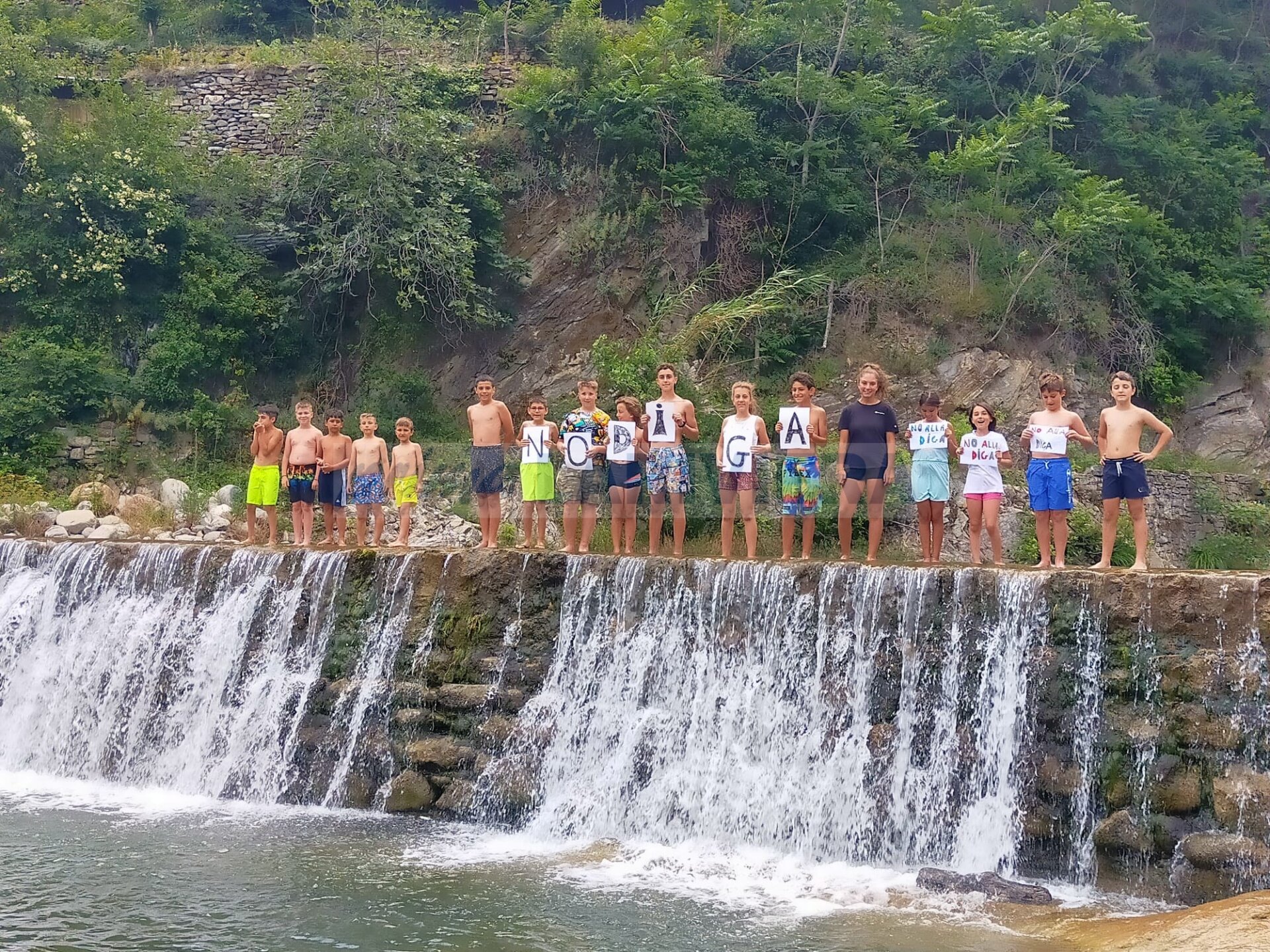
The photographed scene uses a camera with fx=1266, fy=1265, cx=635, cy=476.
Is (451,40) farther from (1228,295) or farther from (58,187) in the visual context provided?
(1228,295)

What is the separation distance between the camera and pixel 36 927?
6.03m

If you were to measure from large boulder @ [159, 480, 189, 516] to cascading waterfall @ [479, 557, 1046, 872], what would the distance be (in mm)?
7806

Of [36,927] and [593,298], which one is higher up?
[593,298]

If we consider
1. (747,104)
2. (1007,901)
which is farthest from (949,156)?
(1007,901)

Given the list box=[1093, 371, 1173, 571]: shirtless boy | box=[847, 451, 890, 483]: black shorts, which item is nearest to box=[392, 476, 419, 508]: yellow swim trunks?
box=[847, 451, 890, 483]: black shorts

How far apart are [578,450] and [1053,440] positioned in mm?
3353

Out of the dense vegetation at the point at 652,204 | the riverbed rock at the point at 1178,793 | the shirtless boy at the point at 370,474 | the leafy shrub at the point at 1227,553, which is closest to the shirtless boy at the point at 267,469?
the shirtless boy at the point at 370,474

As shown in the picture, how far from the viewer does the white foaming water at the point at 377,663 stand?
9.04 m

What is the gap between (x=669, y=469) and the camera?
30.0 ft

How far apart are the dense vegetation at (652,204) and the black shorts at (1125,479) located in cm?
→ 847

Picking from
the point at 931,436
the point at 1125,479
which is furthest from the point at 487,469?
the point at 1125,479

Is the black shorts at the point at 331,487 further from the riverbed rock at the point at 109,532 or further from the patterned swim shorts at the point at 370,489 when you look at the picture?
the riverbed rock at the point at 109,532

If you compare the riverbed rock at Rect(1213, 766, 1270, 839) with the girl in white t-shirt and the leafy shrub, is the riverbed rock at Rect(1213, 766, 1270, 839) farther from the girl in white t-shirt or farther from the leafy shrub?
the leafy shrub

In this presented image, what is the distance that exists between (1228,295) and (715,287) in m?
6.93
